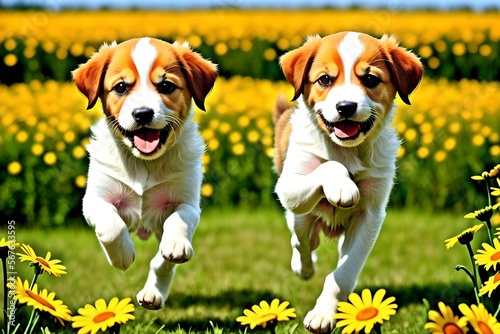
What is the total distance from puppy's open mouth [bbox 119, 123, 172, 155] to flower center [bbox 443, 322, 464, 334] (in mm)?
1707

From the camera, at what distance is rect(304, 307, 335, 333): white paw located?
12.8 ft

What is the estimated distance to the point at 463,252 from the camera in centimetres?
788

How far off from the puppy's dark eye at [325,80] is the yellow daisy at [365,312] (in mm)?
1115

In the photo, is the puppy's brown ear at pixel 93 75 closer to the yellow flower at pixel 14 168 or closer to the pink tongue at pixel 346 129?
the pink tongue at pixel 346 129

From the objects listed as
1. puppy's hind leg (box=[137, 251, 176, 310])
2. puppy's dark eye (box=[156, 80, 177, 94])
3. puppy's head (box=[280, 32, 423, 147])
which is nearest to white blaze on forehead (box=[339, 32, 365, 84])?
puppy's head (box=[280, 32, 423, 147])

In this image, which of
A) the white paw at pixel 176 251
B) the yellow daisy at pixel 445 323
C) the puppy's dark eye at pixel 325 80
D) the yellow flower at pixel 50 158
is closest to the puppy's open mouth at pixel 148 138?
the white paw at pixel 176 251

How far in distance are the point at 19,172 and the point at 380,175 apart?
565 cm

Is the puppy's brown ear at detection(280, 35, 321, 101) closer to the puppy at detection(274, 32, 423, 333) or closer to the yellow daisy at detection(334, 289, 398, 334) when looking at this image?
the puppy at detection(274, 32, 423, 333)

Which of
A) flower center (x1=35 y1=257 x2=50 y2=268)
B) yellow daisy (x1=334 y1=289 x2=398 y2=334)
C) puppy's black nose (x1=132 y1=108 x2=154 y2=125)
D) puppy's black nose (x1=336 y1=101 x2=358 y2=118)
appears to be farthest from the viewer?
puppy's black nose (x1=132 y1=108 x2=154 y2=125)

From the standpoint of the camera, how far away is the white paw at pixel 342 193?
3768mm

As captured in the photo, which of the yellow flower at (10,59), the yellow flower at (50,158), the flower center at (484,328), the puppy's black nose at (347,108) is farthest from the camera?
the yellow flower at (10,59)

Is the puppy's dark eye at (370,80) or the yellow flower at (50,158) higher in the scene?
the puppy's dark eye at (370,80)

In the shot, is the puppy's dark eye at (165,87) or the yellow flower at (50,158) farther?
the yellow flower at (50,158)

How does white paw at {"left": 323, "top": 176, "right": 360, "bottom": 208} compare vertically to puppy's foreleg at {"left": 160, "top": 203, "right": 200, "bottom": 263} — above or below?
above
